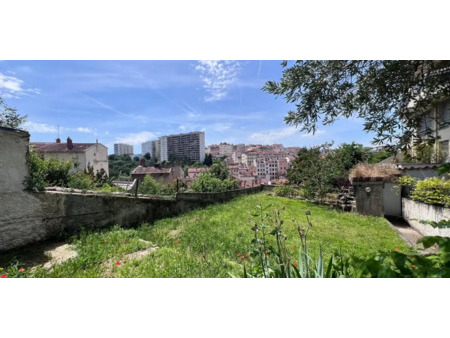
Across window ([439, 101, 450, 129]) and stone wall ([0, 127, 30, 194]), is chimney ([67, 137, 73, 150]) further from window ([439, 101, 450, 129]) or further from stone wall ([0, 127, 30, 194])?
window ([439, 101, 450, 129])

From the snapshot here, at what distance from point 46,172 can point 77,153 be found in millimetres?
646

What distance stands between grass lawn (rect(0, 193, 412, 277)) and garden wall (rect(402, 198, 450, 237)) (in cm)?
31

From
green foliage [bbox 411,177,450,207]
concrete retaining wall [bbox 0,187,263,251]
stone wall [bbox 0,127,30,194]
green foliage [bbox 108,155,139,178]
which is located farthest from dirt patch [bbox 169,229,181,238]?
green foliage [bbox 411,177,450,207]

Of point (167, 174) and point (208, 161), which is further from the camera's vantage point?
point (167, 174)

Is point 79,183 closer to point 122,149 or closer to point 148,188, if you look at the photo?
point 122,149

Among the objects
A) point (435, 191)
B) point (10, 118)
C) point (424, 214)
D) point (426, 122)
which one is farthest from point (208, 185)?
point (426, 122)

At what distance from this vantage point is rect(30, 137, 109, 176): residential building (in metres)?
3.11

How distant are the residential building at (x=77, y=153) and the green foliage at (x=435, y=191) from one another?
14.7ft

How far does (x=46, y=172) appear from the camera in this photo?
3111 mm

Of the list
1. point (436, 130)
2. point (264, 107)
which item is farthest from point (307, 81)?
point (436, 130)

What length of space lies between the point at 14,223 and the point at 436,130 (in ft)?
13.3

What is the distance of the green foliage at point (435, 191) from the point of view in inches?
90.9
